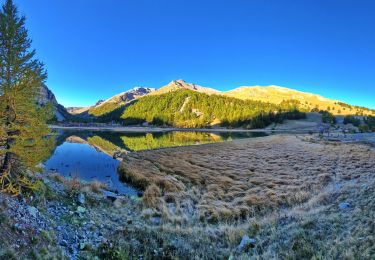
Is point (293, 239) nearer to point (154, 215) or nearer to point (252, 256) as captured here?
point (252, 256)

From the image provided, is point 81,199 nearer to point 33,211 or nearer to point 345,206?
point 33,211

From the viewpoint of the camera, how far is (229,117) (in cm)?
19400

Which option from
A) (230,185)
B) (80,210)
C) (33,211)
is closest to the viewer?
(33,211)

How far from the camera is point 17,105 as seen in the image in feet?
37.6

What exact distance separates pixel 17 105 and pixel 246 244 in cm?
1247

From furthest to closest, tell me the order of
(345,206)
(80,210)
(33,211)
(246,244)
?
(80,210), (345,206), (33,211), (246,244)

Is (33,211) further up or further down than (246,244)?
further up

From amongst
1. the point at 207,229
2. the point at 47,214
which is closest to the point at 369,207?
the point at 207,229

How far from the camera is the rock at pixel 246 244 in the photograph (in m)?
10.2

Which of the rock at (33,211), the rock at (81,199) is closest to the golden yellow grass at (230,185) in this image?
the rock at (81,199)

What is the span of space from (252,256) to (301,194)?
34.6 ft

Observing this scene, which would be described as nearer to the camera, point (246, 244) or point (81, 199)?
point (246, 244)

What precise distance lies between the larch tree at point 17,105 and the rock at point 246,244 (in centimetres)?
1031

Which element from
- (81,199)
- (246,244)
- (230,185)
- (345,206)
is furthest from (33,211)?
(230,185)
